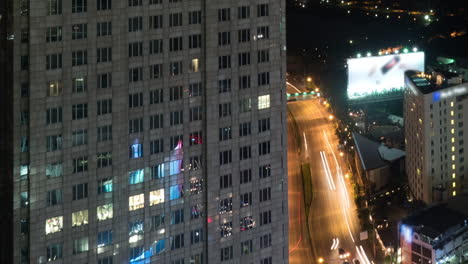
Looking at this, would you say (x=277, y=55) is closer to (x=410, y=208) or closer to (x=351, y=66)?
(x=410, y=208)

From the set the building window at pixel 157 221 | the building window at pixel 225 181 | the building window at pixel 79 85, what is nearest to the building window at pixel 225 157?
the building window at pixel 225 181

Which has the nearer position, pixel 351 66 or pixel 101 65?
pixel 101 65

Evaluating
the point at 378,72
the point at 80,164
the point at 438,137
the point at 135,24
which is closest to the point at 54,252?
the point at 80,164

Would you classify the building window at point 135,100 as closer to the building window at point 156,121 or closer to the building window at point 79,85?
the building window at point 156,121

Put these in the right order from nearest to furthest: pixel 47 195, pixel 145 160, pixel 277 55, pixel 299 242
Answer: pixel 47 195, pixel 145 160, pixel 277 55, pixel 299 242

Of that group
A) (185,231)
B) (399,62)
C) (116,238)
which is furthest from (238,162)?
(399,62)
